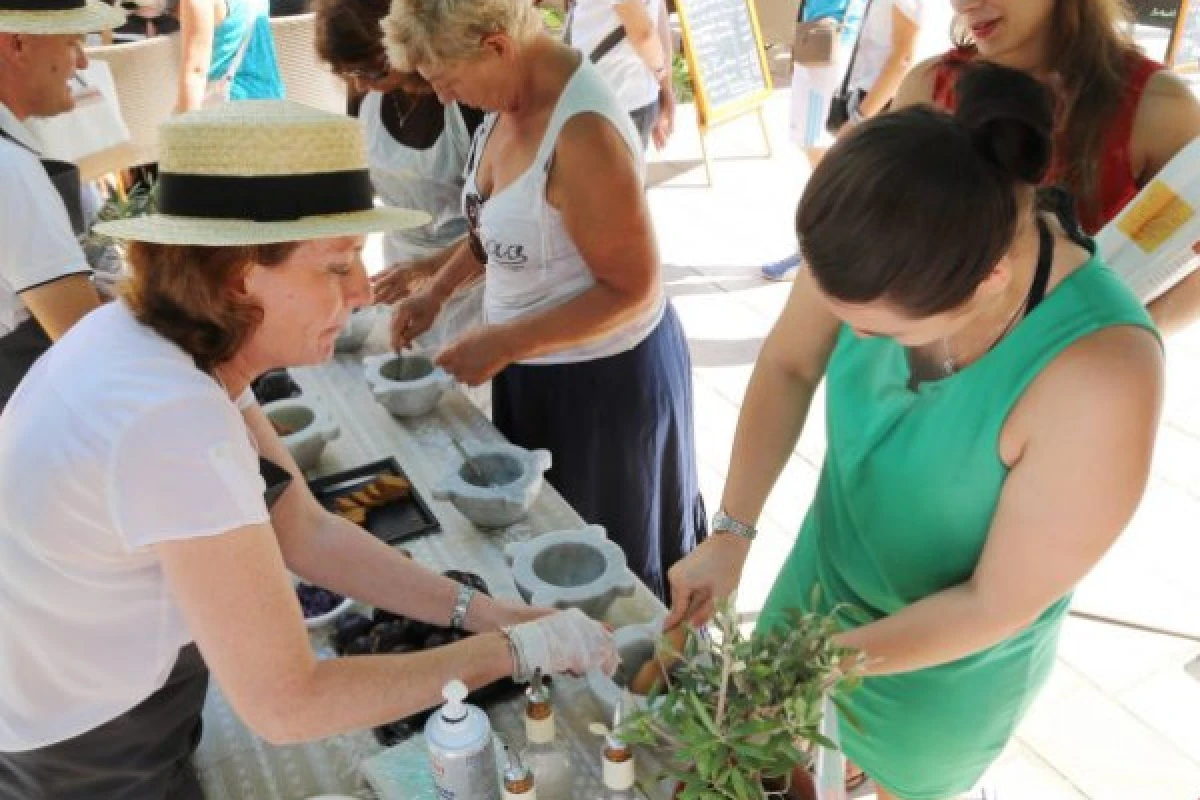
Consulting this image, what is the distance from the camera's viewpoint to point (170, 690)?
4.22ft

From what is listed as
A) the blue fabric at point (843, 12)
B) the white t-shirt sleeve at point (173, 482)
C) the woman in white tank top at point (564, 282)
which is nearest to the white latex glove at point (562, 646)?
the white t-shirt sleeve at point (173, 482)

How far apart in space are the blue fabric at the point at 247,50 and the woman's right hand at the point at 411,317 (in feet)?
7.31

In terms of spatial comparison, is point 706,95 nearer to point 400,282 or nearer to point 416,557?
point 400,282

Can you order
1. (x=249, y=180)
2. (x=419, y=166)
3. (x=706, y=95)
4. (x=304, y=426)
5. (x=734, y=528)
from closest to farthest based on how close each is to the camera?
(x=249, y=180)
(x=734, y=528)
(x=304, y=426)
(x=419, y=166)
(x=706, y=95)

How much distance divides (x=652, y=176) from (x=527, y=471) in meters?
4.48

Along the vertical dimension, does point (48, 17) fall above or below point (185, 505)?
above

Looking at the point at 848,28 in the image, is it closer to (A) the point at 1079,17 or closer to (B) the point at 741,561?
(A) the point at 1079,17

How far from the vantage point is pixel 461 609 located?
150cm

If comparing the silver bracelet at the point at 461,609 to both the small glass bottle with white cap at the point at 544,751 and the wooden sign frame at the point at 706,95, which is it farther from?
the wooden sign frame at the point at 706,95

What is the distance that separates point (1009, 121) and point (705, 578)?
31.8 inches

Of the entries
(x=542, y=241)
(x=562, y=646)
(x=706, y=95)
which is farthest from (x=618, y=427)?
(x=706, y=95)

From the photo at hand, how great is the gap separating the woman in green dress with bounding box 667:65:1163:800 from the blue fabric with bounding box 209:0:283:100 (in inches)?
133

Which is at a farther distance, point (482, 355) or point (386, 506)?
point (482, 355)

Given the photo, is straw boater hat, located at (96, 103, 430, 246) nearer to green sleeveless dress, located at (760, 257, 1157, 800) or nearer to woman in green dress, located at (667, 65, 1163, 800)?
woman in green dress, located at (667, 65, 1163, 800)
